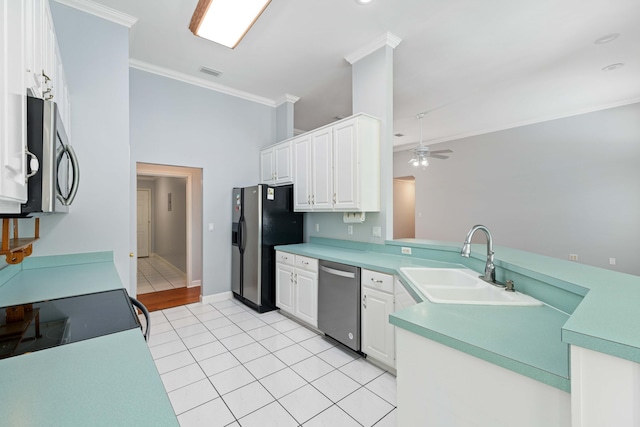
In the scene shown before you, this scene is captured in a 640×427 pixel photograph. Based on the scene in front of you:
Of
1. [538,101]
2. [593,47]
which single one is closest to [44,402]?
[593,47]

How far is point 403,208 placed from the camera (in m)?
8.82

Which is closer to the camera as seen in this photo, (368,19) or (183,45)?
(368,19)

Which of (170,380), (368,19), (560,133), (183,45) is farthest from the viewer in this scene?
(560,133)

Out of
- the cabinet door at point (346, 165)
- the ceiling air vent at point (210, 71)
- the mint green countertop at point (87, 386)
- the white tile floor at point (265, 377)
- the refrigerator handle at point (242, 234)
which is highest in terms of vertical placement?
the ceiling air vent at point (210, 71)

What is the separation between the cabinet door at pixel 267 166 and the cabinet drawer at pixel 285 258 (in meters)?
1.23

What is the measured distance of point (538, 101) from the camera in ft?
14.9

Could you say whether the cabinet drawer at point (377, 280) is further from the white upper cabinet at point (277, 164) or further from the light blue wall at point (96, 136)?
the light blue wall at point (96, 136)

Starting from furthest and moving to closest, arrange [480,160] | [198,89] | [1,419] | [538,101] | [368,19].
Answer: [480,160]
[538,101]
[198,89]
[368,19]
[1,419]

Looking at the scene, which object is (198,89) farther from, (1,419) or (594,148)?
(594,148)

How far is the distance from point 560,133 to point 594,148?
573mm

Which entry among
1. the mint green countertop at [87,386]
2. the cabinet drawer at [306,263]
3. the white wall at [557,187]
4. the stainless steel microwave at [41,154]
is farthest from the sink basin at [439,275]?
the white wall at [557,187]

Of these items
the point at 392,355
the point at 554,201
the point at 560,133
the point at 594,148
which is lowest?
the point at 392,355

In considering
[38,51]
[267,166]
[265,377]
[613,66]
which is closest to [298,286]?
[265,377]

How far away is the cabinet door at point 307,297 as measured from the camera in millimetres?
2955
